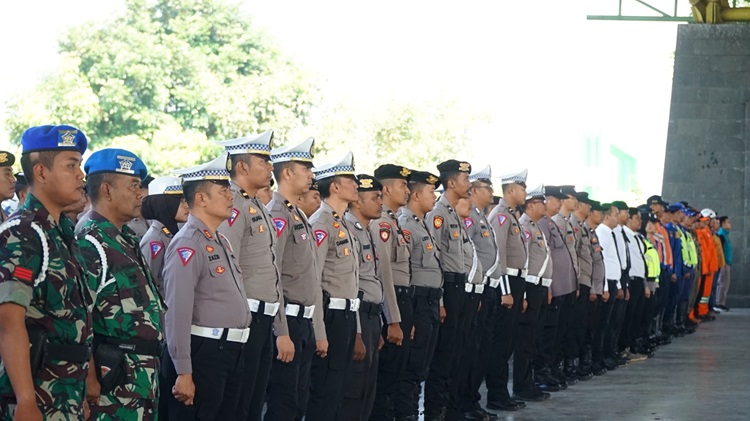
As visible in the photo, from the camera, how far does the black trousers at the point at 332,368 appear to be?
649 centimetres

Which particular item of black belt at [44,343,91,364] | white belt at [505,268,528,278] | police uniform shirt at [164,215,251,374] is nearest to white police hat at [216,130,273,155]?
police uniform shirt at [164,215,251,374]

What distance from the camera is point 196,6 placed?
36.8m

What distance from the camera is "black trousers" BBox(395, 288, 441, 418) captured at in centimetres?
779

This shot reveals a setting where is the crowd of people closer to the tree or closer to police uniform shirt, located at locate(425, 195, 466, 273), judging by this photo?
police uniform shirt, located at locate(425, 195, 466, 273)

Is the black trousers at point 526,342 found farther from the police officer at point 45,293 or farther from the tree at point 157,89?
the tree at point 157,89

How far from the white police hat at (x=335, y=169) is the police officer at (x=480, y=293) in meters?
2.33

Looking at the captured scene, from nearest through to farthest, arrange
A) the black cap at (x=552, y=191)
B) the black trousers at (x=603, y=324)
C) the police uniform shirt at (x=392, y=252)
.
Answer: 1. the police uniform shirt at (x=392, y=252)
2. the black cap at (x=552, y=191)
3. the black trousers at (x=603, y=324)

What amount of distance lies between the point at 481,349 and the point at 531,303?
985 mm

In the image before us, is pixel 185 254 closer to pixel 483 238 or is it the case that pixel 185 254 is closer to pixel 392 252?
pixel 392 252

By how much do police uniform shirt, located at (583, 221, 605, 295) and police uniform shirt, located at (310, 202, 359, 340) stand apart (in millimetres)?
6073

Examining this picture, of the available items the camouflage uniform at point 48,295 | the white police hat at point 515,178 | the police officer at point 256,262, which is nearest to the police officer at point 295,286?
the police officer at point 256,262

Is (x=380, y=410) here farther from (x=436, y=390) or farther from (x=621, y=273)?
(x=621, y=273)

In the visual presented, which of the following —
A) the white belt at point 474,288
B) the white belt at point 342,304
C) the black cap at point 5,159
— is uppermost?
the black cap at point 5,159

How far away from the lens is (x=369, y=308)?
6.89m
